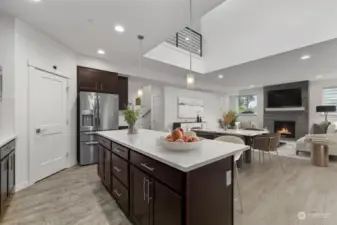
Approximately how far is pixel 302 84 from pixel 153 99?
262 inches

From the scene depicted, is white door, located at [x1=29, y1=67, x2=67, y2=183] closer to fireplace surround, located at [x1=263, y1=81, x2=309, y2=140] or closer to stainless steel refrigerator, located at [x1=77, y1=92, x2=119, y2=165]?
stainless steel refrigerator, located at [x1=77, y1=92, x2=119, y2=165]

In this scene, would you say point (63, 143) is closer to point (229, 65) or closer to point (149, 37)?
point (149, 37)

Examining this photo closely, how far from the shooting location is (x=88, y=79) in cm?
460

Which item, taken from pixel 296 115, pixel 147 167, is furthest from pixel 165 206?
pixel 296 115

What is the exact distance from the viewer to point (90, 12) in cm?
269

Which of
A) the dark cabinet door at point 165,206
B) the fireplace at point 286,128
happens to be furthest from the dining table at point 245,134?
the fireplace at point 286,128

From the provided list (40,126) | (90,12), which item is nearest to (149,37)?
(90,12)

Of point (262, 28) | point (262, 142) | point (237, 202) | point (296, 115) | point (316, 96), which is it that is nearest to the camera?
point (237, 202)

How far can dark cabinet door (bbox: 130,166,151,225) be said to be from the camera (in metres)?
1.64

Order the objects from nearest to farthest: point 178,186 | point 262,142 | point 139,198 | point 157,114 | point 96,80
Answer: point 178,186, point 139,198, point 262,142, point 96,80, point 157,114

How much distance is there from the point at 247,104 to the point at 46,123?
9.67 metres

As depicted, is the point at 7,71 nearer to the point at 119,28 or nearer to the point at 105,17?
the point at 105,17

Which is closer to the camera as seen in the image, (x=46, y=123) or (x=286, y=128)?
(x=46, y=123)

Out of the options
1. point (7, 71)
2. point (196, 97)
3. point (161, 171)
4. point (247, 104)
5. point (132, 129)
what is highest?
point (196, 97)
